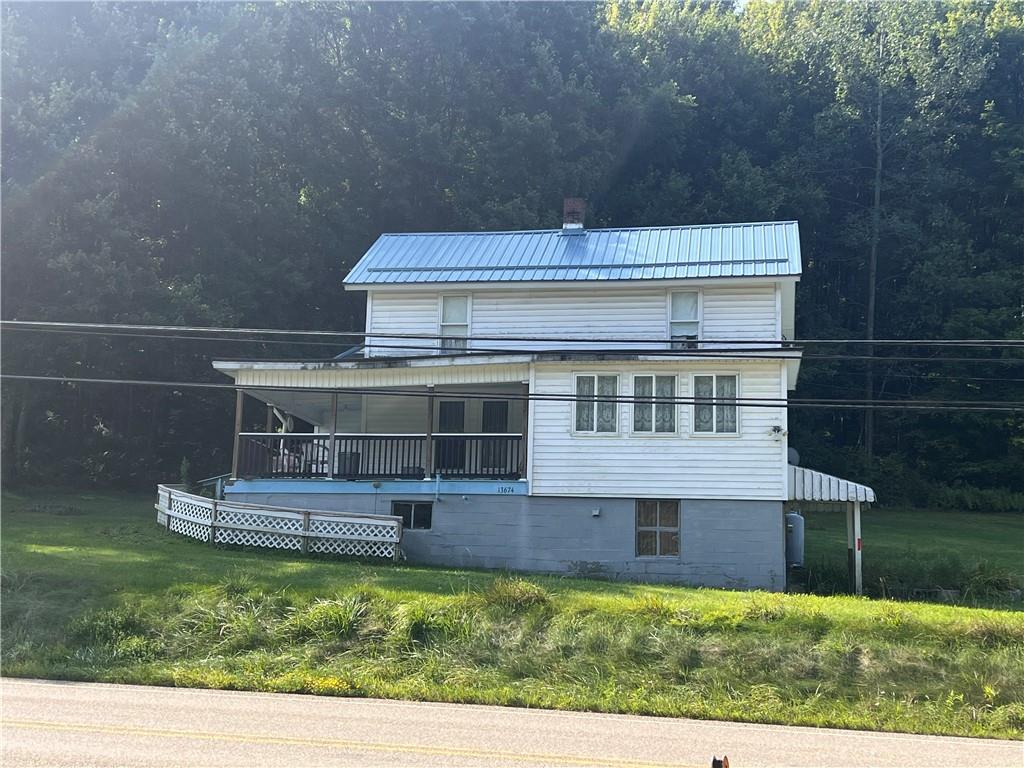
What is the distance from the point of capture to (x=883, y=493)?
4103cm

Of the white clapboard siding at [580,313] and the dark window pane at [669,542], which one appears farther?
the white clapboard siding at [580,313]

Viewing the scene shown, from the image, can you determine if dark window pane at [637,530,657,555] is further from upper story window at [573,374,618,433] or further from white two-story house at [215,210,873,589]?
upper story window at [573,374,618,433]

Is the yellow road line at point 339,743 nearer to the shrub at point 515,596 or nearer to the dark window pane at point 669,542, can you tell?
the shrub at point 515,596

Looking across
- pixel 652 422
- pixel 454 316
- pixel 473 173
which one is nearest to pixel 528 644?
pixel 652 422

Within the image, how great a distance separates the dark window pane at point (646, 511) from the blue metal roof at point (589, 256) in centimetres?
552

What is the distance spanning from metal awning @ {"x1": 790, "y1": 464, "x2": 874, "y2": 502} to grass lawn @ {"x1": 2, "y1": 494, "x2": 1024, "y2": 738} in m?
3.95

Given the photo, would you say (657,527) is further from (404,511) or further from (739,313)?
(404,511)

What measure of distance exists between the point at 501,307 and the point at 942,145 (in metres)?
33.1

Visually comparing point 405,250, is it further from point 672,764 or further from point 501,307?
point 672,764

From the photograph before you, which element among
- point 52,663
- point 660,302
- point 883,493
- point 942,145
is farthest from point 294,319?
point 942,145

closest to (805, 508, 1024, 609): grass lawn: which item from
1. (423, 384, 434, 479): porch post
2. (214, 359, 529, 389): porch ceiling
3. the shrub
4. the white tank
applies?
the white tank

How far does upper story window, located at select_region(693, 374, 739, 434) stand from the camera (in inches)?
855

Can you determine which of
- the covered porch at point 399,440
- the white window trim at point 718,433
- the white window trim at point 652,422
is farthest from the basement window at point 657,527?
the covered porch at point 399,440

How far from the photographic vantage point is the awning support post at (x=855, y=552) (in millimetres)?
21031
